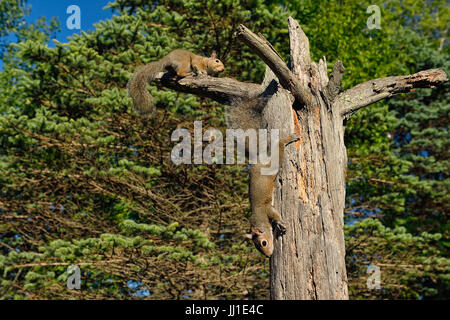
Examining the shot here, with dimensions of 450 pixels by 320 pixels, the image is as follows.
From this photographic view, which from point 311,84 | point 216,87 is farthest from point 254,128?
point 311,84

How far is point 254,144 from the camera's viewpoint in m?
4.09

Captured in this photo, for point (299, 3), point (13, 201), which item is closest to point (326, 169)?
point (13, 201)

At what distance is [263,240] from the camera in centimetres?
380

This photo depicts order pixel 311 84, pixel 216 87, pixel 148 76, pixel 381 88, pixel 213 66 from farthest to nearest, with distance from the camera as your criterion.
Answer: pixel 213 66, pixel 148 76, pixel 381 88, pixel 216 87, pixel 311 84

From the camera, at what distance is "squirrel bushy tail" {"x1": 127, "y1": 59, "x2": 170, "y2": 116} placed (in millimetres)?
4473

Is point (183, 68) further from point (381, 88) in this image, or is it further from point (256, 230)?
point (381, 88)

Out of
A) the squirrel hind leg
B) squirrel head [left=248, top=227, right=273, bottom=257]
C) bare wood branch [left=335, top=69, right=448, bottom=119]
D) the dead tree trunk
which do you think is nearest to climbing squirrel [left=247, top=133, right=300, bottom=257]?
squirrel head [left=248, top=227, right=273, bottom=257]

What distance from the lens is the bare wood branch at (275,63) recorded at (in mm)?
3348

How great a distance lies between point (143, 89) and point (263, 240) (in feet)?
6.53

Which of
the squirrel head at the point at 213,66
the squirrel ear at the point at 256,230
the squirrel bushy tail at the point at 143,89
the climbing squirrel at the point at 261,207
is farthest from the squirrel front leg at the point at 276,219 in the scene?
the squirrel head at the point at 213,66

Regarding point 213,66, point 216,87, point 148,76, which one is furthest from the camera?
point 213,66

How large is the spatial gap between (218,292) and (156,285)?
124 centimetres

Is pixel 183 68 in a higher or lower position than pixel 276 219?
higher
